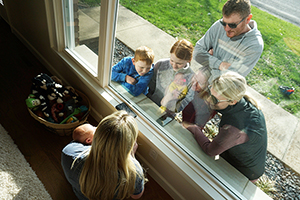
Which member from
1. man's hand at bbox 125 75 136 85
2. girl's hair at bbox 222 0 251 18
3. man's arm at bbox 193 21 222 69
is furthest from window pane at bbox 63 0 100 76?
girl's hair at bbox 222 0 251 18

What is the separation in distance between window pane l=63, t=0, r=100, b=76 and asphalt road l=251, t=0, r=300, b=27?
1.14 metres

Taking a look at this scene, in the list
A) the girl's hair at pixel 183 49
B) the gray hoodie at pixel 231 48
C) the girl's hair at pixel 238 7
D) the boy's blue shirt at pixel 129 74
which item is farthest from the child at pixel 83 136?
the girl's hair at pixel 238 7

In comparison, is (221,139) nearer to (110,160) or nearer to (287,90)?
(287,90)

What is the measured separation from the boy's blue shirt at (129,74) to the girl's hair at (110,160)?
0.62 meters

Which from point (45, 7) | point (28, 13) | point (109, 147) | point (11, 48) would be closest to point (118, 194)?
point (109, 147)

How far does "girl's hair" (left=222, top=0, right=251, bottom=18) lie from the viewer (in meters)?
1.02

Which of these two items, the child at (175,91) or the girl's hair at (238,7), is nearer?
the girl's hair at (238,7)

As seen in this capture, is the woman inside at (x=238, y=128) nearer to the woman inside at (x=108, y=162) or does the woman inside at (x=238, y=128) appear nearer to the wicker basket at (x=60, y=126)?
the woman inside at (x=108, y=162)

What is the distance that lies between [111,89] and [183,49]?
859 mm

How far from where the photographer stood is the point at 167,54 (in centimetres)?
149

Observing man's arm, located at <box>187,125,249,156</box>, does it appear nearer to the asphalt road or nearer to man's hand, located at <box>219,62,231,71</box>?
man's hand, located at <box>219,62,231,71</box>

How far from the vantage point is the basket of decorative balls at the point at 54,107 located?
1.84m

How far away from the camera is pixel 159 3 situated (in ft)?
4.40

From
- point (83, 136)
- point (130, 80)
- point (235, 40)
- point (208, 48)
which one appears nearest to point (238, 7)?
point (235, 40)
